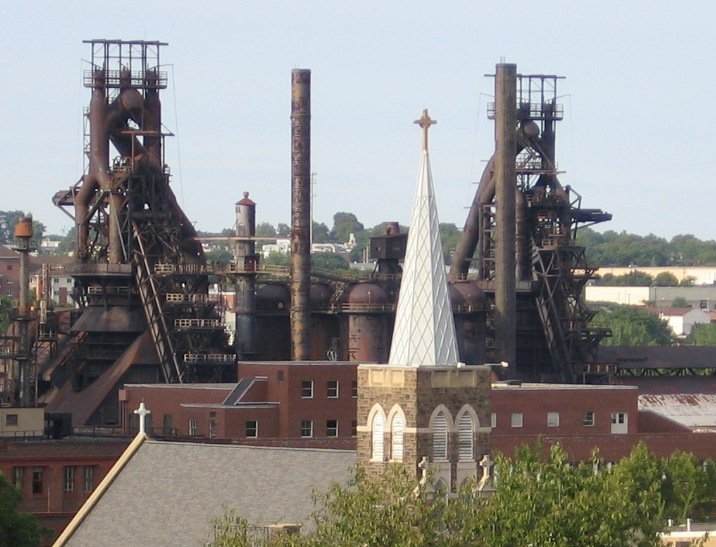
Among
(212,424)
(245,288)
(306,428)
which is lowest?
(306,428)

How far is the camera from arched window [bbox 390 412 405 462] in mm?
62688

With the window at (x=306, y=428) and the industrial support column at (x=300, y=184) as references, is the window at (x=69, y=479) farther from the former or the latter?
the industrial support column at (x=300, y=184)

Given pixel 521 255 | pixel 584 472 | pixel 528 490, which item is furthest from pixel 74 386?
pixel 528 490

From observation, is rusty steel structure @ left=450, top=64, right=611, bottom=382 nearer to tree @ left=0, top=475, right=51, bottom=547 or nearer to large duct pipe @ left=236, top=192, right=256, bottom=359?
large duct pipe @ left=236, top=192, right=256, bottom=359

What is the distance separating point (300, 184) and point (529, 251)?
51.3 ft

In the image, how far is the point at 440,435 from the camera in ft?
206

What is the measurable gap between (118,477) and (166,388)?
164 ft

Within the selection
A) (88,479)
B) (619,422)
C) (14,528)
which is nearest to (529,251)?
(619,422)

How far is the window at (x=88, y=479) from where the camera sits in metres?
104

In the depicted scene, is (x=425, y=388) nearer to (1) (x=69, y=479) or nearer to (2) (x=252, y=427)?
(1) (x=69, y=479)

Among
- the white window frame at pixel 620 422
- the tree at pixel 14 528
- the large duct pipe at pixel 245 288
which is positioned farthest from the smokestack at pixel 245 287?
the tree at pixel 14 528

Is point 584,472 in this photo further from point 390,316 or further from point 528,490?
point 390,316

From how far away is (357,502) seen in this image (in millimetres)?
57375

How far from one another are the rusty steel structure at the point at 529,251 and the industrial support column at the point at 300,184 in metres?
10.4
